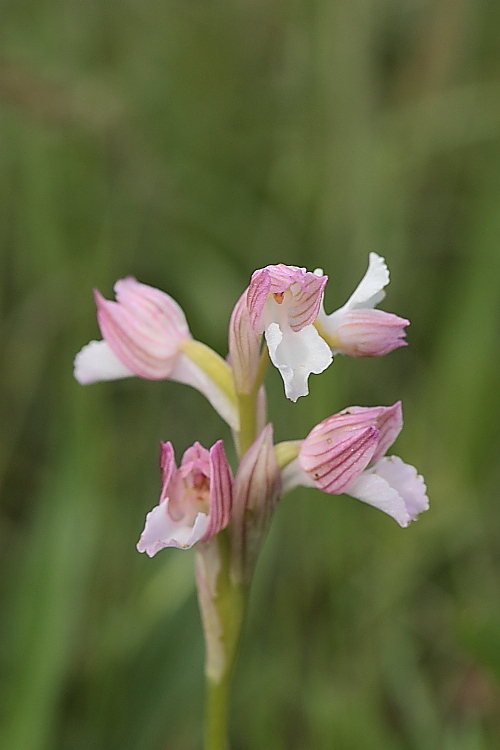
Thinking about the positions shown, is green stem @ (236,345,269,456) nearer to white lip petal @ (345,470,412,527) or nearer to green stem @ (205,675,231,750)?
white lip petal @ (345,470,412,527)

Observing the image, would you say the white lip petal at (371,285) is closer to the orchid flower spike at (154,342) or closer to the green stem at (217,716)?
the orchid flower spike at (154,342)

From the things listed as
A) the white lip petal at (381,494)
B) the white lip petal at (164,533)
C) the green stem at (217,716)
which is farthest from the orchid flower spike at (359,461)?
the green stem at (217,716)

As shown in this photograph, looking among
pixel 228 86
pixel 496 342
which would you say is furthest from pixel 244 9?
pixel 496 342

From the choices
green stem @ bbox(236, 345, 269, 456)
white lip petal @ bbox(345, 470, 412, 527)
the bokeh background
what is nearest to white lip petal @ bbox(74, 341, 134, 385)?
green stem @ bbox(236, 345, 269, 456)

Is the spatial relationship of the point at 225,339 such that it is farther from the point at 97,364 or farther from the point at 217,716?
the point at 217,716

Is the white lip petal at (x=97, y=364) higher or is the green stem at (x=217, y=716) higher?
the white lip petal at (x=97, y=364)

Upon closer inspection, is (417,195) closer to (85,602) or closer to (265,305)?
(85,602)
